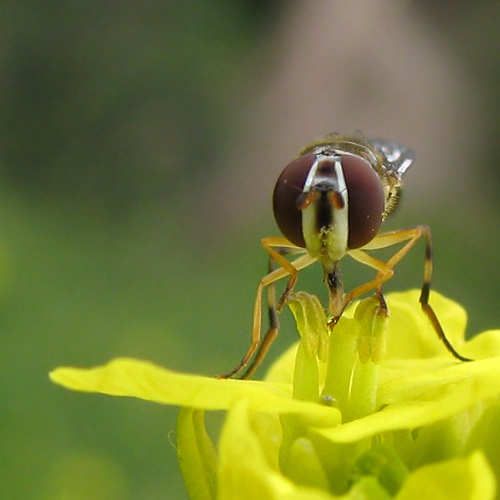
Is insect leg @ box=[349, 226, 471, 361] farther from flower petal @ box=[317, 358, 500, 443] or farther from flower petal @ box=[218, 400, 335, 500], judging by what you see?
flower petal @ box=[218, 400, 335, 500]

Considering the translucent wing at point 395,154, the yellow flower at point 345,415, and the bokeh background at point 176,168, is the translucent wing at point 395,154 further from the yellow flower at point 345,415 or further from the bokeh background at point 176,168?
the bokeh background at point 176,168

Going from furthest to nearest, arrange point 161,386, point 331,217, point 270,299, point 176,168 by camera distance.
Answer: point 176,168 < point 270,299 < point 331,217 < point 161,386

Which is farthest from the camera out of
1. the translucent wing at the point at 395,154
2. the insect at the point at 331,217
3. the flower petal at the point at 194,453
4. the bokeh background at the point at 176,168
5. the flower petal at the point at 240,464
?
the bokeh background at the point at 176,168

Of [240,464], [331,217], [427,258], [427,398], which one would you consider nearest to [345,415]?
[427,398]

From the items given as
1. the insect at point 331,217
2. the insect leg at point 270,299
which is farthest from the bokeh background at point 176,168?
the insect at point 331,217

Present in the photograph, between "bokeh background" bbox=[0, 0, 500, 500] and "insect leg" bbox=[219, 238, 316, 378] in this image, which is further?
"bokeh background" bbox=[0, 0, 500, 500]

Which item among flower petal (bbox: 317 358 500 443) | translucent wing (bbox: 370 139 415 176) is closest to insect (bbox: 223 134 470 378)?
flower petal (bbox: 317 358 500 443)

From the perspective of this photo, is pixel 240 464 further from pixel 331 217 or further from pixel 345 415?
pixel 331 217
